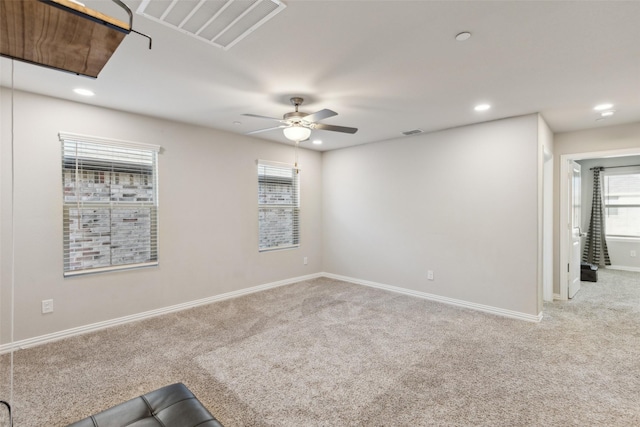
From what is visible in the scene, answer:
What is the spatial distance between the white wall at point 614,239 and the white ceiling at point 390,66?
3318 millimetres

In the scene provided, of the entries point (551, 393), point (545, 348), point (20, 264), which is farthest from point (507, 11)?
point (20, 264)

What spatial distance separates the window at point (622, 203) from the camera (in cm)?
622

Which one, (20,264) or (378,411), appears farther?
(20,264)

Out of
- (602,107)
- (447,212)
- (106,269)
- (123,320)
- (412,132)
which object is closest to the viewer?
(602,107)

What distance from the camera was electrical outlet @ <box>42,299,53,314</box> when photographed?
305 cm

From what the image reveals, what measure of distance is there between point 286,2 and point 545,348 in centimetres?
358

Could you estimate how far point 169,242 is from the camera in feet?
12.8

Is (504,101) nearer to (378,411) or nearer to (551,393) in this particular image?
(551,393)

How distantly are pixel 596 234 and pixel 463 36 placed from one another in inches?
269

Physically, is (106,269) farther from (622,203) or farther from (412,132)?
(622,203)

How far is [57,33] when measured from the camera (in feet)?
3.25

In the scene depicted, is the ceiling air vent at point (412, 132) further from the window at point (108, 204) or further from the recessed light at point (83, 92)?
the recessed light at point (83, 92)

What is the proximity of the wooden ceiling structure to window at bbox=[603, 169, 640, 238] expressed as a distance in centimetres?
862

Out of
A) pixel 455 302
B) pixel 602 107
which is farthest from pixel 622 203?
pixel 455 302
